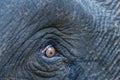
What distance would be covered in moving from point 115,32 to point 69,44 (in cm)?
32

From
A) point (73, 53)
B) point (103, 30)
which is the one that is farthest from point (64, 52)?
point (103, 30)

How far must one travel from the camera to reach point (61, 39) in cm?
389

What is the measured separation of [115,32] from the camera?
400 cm

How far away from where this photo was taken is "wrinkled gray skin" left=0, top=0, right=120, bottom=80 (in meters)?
3.64

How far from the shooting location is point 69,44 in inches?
154

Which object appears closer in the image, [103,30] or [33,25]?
[33,25]

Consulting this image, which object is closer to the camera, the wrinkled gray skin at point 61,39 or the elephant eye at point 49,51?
the wrinkled gray skin at point 61,39

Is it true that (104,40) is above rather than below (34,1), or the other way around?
below

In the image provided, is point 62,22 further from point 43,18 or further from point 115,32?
point 115,32

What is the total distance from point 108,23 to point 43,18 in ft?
1.63

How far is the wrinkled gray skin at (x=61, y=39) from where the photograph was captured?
3.64 meters

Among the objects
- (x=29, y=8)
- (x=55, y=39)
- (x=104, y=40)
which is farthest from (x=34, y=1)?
(x=104, y=40)

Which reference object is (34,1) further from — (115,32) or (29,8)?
(115,32)

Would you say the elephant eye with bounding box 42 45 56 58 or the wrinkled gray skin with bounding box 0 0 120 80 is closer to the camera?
the wrinkled gray skin with bounding box 0 0 120 80
